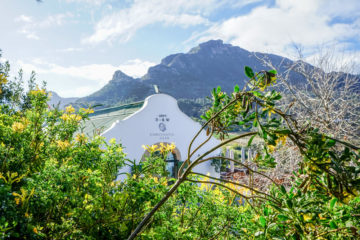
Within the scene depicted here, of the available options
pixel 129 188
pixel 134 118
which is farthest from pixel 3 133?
pixel 134 118

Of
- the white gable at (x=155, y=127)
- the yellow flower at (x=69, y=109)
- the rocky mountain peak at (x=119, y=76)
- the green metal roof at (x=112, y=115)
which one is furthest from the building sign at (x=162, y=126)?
the rocky mountain peak at (x=119, y=76)

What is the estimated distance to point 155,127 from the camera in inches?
336

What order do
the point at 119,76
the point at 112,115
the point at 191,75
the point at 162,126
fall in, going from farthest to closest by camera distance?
the point at 191,75, the point at 119,76, the point at 112,115, the point at 162,126

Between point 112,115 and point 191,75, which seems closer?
point 112,115

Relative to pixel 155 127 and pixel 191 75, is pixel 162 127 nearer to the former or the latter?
pixel 155 127

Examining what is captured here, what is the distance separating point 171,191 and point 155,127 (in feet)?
25.4

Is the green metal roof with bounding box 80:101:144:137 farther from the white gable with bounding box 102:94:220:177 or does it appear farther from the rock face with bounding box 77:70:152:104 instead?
the rock face with bounding box 77:70:152:104

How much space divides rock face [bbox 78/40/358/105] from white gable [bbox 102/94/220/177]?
48901 millimetres

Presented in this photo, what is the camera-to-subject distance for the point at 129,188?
3.95ft

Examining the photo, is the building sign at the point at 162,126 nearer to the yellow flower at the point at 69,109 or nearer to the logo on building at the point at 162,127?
the logo on building at the point at 162,127

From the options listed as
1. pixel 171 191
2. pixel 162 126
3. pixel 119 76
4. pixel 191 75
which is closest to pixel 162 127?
pixel 162 126

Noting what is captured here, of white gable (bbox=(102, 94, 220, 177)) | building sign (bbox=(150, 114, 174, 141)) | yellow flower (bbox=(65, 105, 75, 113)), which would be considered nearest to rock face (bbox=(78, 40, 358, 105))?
white gable (bbox=(102, 94, 220, 177))

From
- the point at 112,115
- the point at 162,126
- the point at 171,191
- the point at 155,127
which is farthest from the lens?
the point at 112,115

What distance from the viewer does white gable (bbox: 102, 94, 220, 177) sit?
790 cm
